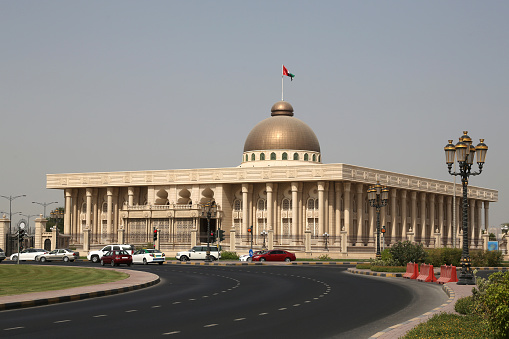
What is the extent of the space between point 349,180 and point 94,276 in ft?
184

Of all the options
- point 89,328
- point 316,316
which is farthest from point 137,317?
point 316,316

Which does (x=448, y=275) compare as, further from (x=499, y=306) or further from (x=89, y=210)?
(x=89, y=210)

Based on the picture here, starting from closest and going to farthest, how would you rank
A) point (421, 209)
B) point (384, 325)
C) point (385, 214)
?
point (384, 325) → point (385, 214) → point (421, 209)

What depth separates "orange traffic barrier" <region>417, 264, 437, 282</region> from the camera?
36219 millimetres

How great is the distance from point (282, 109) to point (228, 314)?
91.3 meters

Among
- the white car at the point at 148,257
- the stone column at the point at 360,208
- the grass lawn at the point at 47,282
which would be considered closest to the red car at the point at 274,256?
the white car at the point at 148,257

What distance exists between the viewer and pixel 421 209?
104938 mm

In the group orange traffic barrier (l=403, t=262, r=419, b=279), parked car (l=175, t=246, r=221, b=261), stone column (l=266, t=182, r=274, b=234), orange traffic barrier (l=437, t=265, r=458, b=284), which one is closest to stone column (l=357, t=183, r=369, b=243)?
stone column (l=266, t=182, r=274, b=234)

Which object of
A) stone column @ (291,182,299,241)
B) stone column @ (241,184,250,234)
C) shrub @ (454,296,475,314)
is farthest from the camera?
stone column @ (241,184,250,234)

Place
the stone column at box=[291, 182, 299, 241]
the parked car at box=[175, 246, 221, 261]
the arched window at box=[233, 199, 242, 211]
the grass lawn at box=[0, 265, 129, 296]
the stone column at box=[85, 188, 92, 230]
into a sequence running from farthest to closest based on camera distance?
1. the stone column at box=[85, 188, 92, 230]
2. the arched window at box=[233, 199, 242, 211]
3. the stone column at box=[291, 182, 299, 241]
4. the parked car at box=[175, 246, 221, 261]
5. the grass lawn at box=[0, 265, 129, 296]

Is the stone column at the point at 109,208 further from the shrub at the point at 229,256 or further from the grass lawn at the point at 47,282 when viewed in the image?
the grass lawn at the point at 47,282

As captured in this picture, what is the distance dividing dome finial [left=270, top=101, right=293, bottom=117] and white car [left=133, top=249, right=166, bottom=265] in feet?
169

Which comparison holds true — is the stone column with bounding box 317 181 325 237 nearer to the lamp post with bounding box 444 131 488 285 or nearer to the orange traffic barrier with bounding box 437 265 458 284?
the orange traffic barrier with bounding box 437 265 458 284

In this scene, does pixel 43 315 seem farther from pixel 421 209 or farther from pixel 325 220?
pixel 421 209
